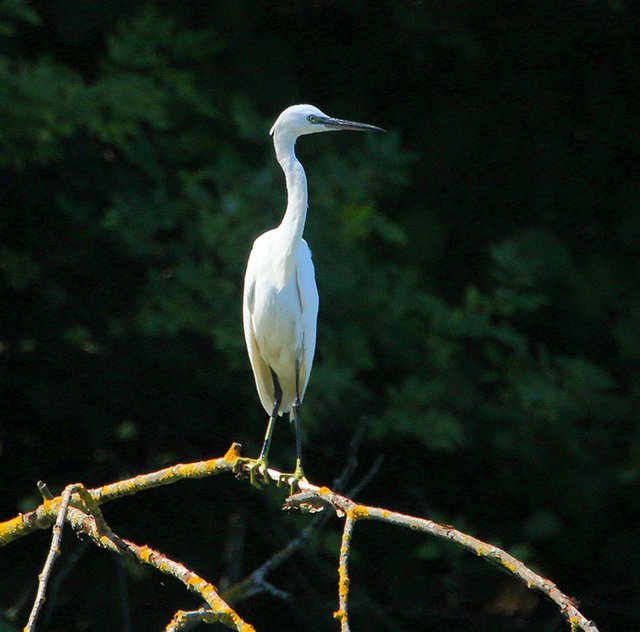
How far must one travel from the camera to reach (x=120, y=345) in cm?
432

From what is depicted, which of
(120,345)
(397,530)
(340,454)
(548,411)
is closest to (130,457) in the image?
(120,345)

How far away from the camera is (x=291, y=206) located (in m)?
3.11

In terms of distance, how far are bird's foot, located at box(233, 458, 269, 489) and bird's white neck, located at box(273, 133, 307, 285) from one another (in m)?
0.70

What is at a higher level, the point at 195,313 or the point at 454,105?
the point at 454,105

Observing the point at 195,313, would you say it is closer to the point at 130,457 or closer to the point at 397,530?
the point at 130,457

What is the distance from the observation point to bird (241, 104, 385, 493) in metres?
3.14

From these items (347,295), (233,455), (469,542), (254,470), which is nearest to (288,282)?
(254,470)

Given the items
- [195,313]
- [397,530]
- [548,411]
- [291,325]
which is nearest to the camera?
[291,325]

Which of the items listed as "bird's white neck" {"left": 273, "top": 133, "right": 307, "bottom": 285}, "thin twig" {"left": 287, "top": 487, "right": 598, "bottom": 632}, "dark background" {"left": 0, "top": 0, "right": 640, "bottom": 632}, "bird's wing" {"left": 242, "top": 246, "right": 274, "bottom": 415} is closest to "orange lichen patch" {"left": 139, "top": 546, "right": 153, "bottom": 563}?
"thin twig" {"left": 287, "top": 487, "right": 598, "bottom": 632}

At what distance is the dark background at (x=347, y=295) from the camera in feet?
13.9

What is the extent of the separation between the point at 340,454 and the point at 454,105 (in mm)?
1600

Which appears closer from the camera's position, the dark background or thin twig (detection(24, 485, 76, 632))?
thin twig (detection(24, 485, 76, 632))

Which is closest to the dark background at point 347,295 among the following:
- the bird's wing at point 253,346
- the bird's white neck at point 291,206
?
the bird's wing at point 253,346

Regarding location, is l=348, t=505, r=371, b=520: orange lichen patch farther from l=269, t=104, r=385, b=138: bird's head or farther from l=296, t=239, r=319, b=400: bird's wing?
l=269, t=104, r=385, b=138: bird's head
